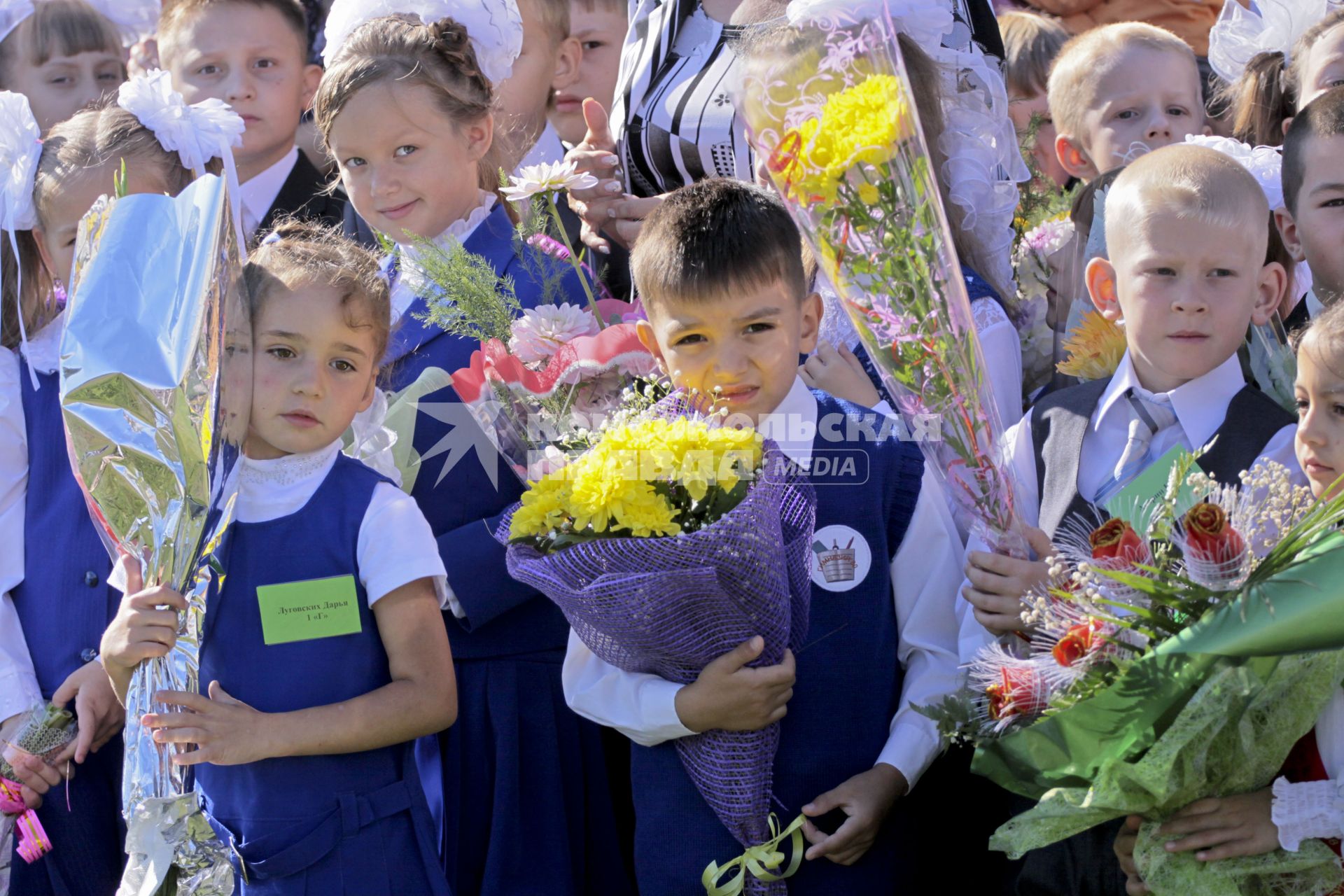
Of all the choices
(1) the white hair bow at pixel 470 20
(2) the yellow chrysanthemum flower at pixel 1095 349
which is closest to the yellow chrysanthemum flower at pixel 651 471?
(2) the yellow chrysanthemum flower at pixel 1095 349

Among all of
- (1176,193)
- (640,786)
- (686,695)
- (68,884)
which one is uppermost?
(1176,193)

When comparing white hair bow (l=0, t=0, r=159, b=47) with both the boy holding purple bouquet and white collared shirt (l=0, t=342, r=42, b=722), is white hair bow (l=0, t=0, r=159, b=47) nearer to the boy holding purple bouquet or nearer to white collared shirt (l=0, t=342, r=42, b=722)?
white collared shirt (l=0, t=342, r=42, b=722)

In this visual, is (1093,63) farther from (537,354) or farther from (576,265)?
(537,354)

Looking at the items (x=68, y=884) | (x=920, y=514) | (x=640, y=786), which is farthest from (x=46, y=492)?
(x=920, y=514)

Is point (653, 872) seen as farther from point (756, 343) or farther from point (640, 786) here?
point (756, 343)

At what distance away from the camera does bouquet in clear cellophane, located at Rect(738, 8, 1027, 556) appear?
7.04 feet

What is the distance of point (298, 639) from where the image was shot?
2.56m

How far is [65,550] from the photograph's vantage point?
3.14m

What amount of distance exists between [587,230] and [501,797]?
1.41 meters

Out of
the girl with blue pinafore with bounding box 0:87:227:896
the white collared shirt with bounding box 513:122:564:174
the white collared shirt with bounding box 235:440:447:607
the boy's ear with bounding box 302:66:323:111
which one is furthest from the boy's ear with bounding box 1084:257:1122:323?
the boy's ear with bounding box 302:66:323:111

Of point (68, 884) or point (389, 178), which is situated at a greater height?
point (389, 178)

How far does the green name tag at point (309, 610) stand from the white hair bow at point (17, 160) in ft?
3.61

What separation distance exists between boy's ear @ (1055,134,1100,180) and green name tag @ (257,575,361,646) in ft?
7.71

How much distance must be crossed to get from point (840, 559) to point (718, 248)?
635mm
